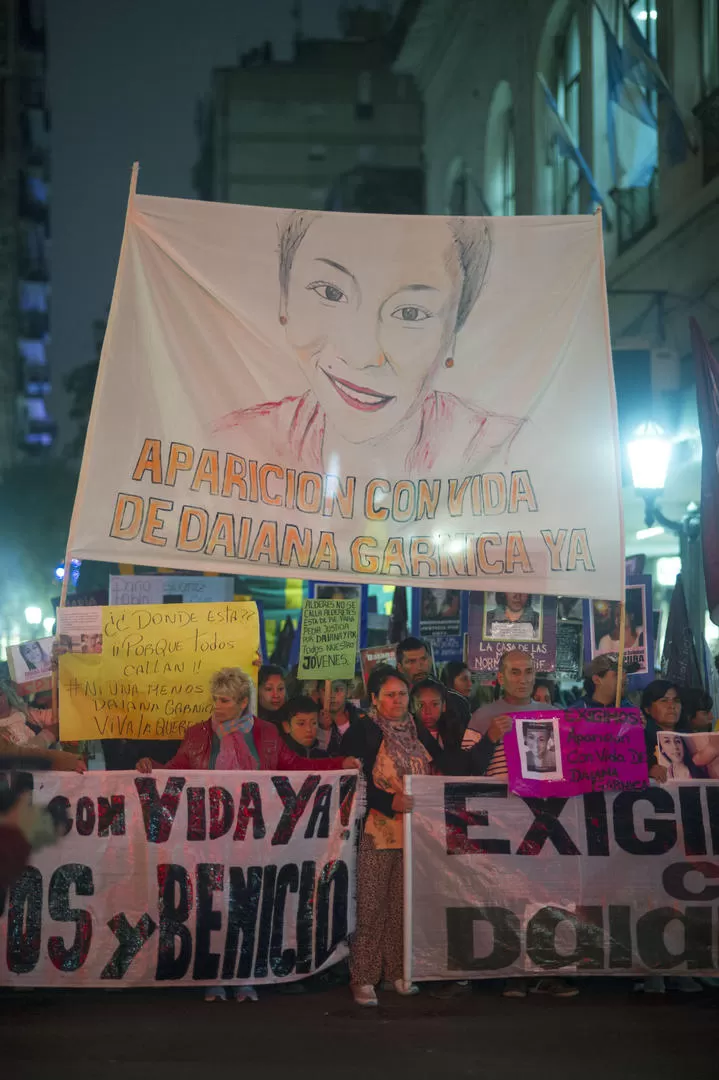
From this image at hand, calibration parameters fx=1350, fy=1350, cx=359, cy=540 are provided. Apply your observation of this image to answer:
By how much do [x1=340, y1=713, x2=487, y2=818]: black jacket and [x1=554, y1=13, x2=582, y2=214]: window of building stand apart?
1827 centimetres

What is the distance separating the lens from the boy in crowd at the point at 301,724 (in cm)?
775

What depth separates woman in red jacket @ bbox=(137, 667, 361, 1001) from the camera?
7.12m

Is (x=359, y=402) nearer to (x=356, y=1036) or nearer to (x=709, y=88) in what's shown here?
(x=356, y=1036)

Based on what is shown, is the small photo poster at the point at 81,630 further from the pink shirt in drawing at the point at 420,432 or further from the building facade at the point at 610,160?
the building facade at the point at 610,160

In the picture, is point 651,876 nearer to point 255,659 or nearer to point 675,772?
point 675,772

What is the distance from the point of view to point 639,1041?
612 centimetres

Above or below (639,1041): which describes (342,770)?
above

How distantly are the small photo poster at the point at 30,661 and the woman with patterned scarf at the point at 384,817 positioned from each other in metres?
3.14

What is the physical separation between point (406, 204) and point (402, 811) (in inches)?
2085

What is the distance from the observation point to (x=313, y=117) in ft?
243

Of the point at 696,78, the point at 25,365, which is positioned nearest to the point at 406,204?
the point at 696,78

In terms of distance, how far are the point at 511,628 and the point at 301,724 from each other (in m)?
1.92

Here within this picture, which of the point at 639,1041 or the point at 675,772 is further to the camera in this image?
the point at 675,772

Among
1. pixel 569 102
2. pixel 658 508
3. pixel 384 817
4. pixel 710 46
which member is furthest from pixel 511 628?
pixel 569 102
